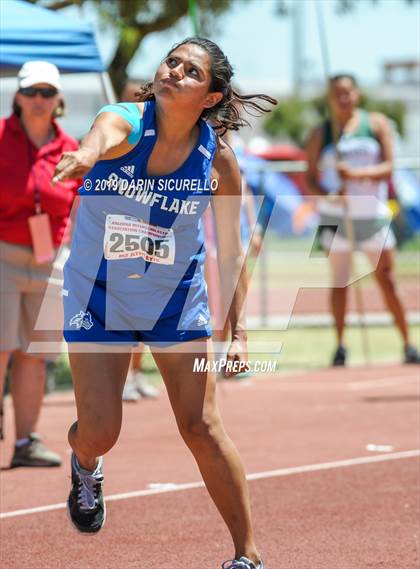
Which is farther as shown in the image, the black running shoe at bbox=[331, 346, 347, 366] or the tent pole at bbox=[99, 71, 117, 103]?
the black running shoe at bbox=[331, 346, 347, 366]

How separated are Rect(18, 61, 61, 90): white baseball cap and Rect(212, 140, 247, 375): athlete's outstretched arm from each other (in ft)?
9.00

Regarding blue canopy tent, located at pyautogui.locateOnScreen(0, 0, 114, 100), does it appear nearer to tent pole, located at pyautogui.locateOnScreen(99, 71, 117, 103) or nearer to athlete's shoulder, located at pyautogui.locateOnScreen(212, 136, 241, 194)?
tent pole, located at pyautogui.locateOnScreen(99, 71, 117, 103)

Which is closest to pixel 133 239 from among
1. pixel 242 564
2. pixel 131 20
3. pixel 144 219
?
pixel 144 219

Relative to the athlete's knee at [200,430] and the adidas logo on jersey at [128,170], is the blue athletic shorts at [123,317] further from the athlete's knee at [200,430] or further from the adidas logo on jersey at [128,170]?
the adidas logo on jersey at [128,170]

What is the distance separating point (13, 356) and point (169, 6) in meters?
7.87

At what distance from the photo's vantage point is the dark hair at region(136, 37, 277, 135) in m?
5.20

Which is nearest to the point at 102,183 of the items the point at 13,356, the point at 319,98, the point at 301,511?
the point at 301,511

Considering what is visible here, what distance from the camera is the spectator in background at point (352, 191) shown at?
40.5ft

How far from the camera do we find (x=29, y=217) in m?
7.78

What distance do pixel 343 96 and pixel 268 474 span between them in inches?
217

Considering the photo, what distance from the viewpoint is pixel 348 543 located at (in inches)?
237

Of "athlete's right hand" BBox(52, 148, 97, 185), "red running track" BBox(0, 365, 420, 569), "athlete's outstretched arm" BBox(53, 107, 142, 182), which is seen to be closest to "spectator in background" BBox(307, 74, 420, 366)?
"red running track" BBox(0, 365, 420, 569)

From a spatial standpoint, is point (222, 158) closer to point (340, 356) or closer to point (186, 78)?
point (186, 78)

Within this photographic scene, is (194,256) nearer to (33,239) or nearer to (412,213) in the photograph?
(33,239)
